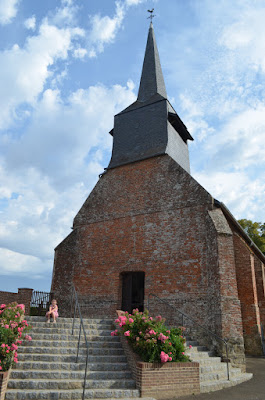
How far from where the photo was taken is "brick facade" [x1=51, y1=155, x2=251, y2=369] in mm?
9930

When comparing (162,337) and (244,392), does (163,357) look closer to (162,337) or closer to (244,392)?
(162,337)

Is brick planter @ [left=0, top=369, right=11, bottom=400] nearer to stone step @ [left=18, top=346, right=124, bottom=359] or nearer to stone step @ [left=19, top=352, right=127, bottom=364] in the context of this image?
stone step @ [left=19, top=352, right=127, bottom=364]

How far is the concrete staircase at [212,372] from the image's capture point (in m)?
7.07

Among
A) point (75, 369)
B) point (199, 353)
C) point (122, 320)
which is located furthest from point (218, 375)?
point (75, 369)

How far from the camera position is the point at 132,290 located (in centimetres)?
1273

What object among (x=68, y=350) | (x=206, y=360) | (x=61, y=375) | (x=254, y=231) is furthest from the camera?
(x=254, y=231)

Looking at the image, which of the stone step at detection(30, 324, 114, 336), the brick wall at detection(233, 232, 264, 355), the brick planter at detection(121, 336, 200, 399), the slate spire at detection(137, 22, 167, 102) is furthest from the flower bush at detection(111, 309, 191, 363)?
the slate spire at detection(137, 22, 167, 102)

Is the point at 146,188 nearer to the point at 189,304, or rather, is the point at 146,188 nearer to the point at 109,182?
the point at 109,182

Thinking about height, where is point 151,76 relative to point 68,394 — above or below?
above

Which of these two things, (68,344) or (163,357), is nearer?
(163,357)

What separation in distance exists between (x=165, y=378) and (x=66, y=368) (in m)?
2.20

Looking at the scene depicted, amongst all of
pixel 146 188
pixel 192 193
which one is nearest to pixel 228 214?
pixel 192 193

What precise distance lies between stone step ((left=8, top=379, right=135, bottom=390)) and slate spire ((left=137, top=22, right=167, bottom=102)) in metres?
14.1

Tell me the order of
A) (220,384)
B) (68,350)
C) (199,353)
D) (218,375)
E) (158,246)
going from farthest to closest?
(158,246)
(199,353)
(218,375)
(68,350)
(220,384)
